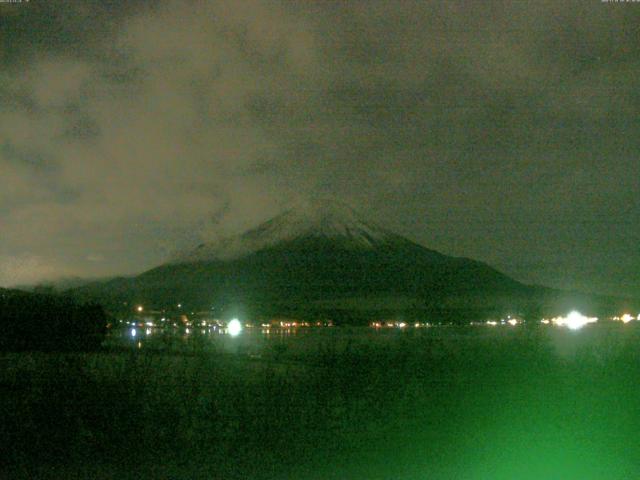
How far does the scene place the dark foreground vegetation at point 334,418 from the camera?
32.3 feet

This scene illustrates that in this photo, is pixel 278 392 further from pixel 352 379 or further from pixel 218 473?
pixel 218 473

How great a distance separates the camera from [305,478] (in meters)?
9.26

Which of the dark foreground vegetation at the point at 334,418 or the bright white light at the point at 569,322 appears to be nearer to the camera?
the dark foreground vegetation at the point at 334,418

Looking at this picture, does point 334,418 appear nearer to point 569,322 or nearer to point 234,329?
point 569,322

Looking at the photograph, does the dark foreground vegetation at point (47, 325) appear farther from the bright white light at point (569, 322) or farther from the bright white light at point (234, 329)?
the bright white light at point (569, 322)

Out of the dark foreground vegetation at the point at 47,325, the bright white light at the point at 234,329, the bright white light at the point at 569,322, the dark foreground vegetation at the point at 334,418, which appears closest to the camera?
the dark foreground vegetation at the point at 334,418

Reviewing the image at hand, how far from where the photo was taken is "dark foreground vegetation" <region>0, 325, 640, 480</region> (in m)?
9.85

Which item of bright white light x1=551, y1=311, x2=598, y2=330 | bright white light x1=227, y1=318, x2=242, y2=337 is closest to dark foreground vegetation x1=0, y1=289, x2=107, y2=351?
bright white light x1=227, y1=318, x2=242, y2=337

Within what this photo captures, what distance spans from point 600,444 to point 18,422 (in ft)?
23.8

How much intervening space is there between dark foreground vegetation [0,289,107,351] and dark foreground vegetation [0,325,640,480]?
77.8ft

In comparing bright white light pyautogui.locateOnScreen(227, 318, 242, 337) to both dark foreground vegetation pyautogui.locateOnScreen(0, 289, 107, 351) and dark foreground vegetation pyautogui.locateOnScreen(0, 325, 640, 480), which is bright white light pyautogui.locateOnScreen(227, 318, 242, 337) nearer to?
dark foreground vegetation pyautogui.locateOnScreen(0, 289, 107, 351)

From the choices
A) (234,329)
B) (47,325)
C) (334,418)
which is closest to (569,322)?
(47,325)

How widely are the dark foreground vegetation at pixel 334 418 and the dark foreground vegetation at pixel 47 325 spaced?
77.8 feet

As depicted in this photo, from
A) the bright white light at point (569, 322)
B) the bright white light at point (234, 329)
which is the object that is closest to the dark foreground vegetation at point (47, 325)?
the bright white light at point (234, 329)
